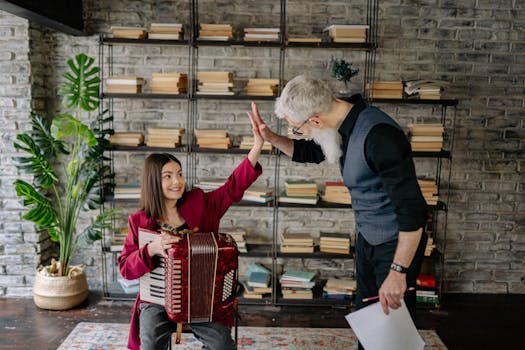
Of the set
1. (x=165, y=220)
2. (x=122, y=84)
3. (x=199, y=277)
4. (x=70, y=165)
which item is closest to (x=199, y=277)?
(x=199, y=277)

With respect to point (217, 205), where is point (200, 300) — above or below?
below

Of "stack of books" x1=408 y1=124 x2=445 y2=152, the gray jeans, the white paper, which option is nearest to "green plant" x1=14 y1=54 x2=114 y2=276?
the gray jeans

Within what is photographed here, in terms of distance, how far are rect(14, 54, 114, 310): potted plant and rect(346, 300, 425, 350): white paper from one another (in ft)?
7.16

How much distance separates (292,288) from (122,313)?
128 cm

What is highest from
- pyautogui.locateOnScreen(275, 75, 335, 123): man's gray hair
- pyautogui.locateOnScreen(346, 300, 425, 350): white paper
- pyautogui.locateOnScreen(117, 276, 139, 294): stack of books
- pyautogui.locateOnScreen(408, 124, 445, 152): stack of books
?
pyautogui.locateOnScreen(275, 75, 335, 123): man's gray hair

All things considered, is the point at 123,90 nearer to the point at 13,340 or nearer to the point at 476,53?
the point at 13,340

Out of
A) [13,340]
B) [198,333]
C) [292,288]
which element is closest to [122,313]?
[13,340]

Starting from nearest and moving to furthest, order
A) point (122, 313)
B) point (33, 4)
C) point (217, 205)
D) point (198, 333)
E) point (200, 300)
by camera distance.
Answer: point (200, 300)
point (198, 333)
point (217, 205)
point (33, 4)
point (122, 313)

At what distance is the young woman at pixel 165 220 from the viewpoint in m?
2.20

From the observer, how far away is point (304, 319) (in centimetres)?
356

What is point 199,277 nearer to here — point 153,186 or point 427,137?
point 153,186

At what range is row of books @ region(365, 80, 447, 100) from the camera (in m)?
3.56

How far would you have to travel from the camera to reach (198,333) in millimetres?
2270

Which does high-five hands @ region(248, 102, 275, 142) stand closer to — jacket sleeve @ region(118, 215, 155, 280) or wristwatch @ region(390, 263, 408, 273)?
jacket sleeve @ region(118, 215, 155, 280)
